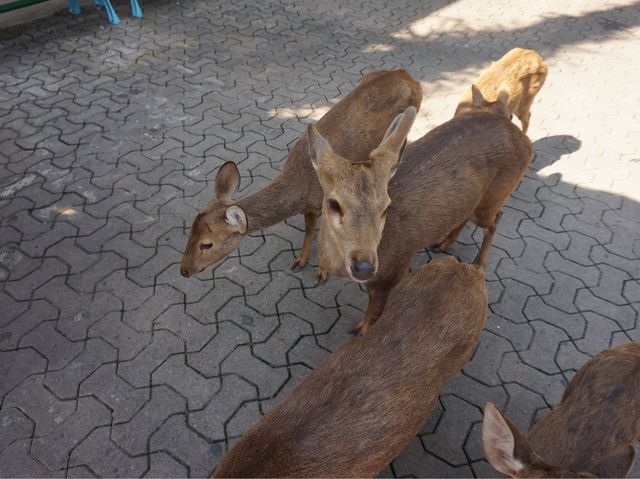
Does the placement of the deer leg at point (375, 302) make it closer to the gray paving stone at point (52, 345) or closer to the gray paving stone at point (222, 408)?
the gray paving stone at point (222, 408)

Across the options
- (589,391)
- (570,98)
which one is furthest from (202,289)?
(570,98)

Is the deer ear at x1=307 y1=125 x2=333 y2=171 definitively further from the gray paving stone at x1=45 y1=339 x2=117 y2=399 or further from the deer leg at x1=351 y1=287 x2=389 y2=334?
the gray paving stone at x1=45 y1=339 x2=117 y2=399

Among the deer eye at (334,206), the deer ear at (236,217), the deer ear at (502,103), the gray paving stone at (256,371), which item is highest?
the deer eye at (334,206)

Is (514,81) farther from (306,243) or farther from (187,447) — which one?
(187,447)

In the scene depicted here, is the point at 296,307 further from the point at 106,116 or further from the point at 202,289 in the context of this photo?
the point at 106,116

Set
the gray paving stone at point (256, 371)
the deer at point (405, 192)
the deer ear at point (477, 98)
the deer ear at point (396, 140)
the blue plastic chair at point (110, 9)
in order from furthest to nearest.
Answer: the blue plastic chair at point (110, 9) → the deer ear at point (477, 98) → the gray paving stone at point (256, 371) → the deer ear at point (396, 140) → the deer at point (405, 192)

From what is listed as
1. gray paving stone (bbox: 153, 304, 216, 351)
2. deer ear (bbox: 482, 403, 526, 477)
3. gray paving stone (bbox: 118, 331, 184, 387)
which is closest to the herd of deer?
deer ear (bbox: 482, 403, 526, 477)

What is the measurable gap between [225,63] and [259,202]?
600 cm

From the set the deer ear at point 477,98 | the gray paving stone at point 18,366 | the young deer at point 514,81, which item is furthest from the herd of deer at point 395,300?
the gray paving stone at point 18,366

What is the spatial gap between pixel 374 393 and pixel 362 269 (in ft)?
2.97

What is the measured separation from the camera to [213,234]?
4.29 metres

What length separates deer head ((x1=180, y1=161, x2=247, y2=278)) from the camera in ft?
13.9

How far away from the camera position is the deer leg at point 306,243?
5195 millimetres

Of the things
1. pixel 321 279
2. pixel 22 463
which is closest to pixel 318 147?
pixel 321 279
